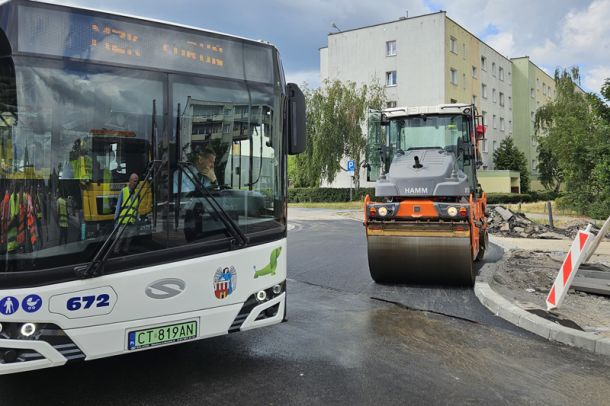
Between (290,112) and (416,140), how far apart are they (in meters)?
4.65

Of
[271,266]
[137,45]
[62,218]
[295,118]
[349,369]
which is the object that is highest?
[137,45]

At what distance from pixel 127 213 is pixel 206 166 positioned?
0.75 meters

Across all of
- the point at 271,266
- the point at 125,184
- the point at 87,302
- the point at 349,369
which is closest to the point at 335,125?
the point at 271,266

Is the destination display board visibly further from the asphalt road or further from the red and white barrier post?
the red and white barrier post

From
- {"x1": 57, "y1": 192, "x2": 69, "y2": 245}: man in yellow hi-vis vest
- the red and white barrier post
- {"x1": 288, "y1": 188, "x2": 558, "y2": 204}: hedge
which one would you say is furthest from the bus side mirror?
{"x1": 288, "y1": 188, "x2": 558, "y2": 204}: hedge

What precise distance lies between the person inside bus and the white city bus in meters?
0.01

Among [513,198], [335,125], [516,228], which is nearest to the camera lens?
[516,228]

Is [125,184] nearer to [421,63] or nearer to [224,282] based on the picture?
[224,282]

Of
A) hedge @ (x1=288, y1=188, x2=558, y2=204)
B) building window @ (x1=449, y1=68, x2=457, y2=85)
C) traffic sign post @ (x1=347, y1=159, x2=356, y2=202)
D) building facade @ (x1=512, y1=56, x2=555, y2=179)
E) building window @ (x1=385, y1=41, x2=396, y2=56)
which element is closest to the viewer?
traffic sign post @ (x1=347, y1=159, x2=356, y2=202)

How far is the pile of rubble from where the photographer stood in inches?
627

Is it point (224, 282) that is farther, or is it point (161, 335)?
point (224, 282)

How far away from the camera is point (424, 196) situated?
811cm

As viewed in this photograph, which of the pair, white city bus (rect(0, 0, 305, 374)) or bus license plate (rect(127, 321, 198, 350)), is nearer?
white city bus (rect(0, 0, 305, 374))

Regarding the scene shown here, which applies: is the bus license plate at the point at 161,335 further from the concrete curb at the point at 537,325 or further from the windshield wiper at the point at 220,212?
the concrete curb at the point at 537,325
